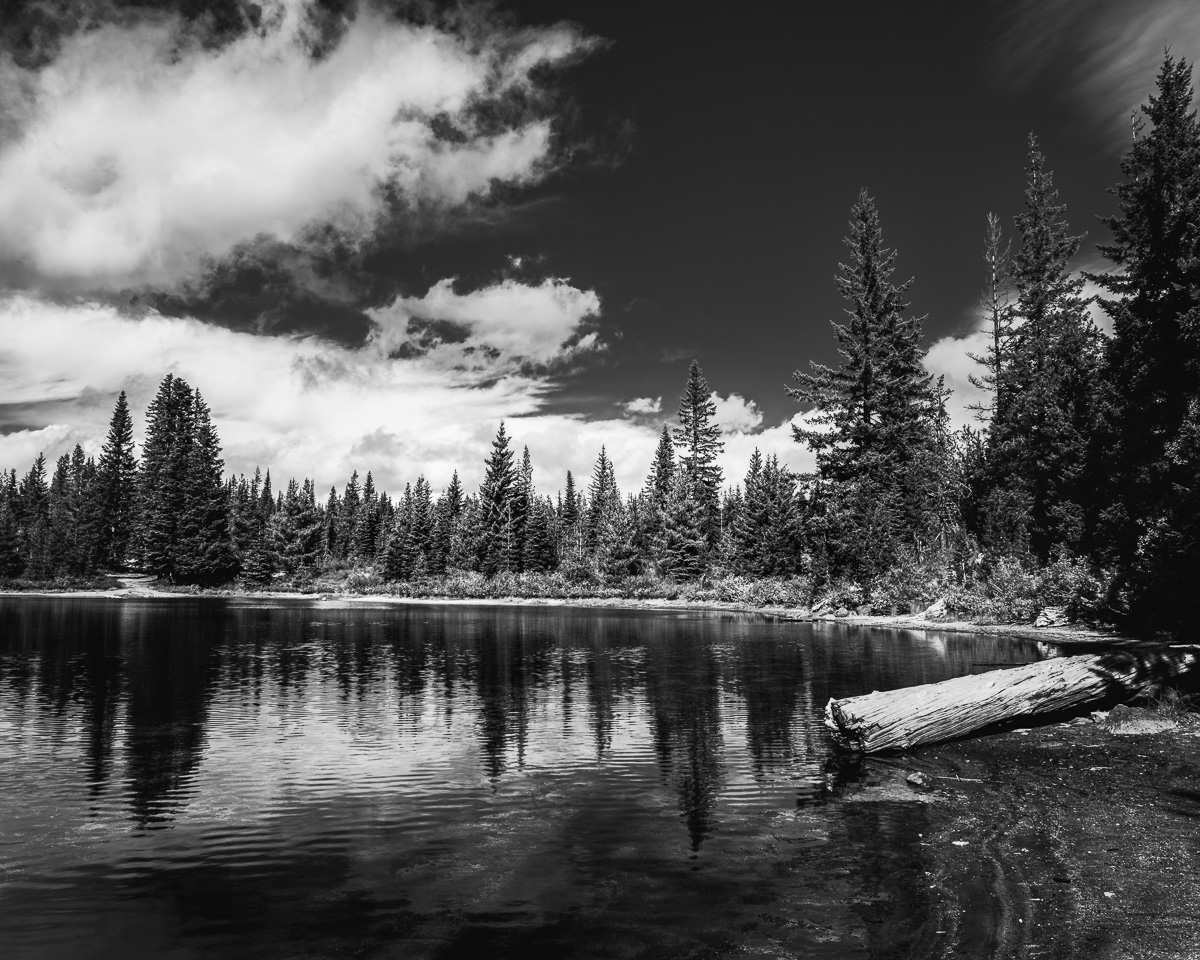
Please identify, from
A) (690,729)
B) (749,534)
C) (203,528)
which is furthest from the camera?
(203,528)

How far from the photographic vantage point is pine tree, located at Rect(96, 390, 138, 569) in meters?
87.8

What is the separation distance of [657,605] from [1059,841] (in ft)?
171

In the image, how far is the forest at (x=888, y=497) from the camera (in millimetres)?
20625

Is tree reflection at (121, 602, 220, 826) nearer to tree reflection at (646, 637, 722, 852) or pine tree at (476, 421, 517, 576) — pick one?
tree reflection at (646, 637, 722, 852)

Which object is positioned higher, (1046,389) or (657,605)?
(1046,389)

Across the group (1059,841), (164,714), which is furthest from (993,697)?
(164,714)

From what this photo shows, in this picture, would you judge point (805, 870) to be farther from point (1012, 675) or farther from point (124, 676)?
point (124, 676)

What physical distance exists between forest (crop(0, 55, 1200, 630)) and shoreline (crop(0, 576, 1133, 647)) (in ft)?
3.84

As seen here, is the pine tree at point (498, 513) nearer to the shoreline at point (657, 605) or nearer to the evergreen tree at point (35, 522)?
the shoreline at point (657, 605)

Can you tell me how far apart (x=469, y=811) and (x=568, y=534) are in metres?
119

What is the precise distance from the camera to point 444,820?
8719 millimetres

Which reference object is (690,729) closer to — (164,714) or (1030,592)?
(164,714)

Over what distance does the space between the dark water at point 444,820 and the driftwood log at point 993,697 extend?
2.86 feet

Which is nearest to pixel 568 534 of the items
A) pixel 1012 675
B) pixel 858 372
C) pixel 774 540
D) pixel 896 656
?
pixel 774 540
